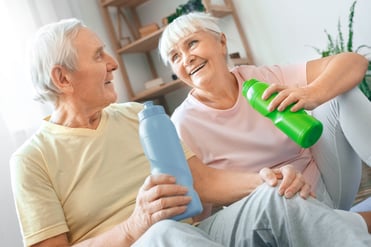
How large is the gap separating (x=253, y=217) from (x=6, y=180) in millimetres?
1234

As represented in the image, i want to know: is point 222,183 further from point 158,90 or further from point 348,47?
point 158,90

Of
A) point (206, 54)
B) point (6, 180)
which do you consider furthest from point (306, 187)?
point (6, 180)

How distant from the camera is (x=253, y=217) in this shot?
762 mm

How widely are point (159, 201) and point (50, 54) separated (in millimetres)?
540

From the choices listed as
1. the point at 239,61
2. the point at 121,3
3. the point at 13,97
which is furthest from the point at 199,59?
the point at 121,3

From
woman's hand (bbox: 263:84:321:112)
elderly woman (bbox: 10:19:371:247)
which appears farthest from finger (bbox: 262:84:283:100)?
elderly woman (bbox: 10:19:371:247)

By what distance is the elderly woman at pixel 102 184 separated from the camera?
2.46 ft

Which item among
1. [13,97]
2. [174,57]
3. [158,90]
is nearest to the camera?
[174,57]

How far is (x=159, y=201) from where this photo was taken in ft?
2.46

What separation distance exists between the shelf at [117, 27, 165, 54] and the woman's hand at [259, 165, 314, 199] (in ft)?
5.63

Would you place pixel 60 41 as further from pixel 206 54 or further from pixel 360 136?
pixel 360 136

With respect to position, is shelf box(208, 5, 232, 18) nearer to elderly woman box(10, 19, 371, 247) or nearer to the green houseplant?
the green houseplant

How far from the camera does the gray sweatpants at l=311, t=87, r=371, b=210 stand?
107cm

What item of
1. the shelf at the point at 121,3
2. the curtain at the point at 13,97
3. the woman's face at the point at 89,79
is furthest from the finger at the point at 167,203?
the shelf at the point at 121,3
